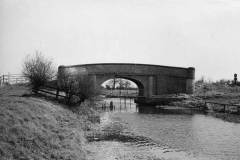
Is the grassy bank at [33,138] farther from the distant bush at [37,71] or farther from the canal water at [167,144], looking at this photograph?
the distant bush at [37,71]

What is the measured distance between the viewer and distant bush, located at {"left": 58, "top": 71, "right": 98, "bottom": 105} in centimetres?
2470

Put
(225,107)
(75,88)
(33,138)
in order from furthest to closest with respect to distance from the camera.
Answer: (225,107) → (75,88) → (33,138)

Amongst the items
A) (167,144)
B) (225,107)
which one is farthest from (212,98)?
(167,144)

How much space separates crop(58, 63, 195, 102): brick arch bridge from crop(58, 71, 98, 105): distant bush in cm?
1545

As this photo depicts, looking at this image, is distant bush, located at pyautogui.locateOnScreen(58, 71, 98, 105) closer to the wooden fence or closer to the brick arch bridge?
the brick arch bridge

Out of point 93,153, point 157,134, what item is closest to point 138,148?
point 93,153

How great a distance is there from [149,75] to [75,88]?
25.3 meters

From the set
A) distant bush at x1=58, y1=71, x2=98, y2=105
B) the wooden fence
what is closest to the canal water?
distant bush at x1=58, y1=71, x2=98, y2=105

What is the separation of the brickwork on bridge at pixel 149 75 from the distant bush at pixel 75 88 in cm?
1529

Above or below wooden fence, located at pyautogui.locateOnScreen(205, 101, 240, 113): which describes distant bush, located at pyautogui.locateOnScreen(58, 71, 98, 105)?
above

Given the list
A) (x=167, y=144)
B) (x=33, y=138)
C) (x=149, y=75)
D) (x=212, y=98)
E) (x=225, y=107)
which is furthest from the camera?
(x=149, y=75)

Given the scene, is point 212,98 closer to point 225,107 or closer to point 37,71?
point 225,107

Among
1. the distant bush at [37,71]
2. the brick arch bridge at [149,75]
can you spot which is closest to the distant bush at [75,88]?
the distant bush at [37,71]

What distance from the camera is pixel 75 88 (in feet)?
81.7
